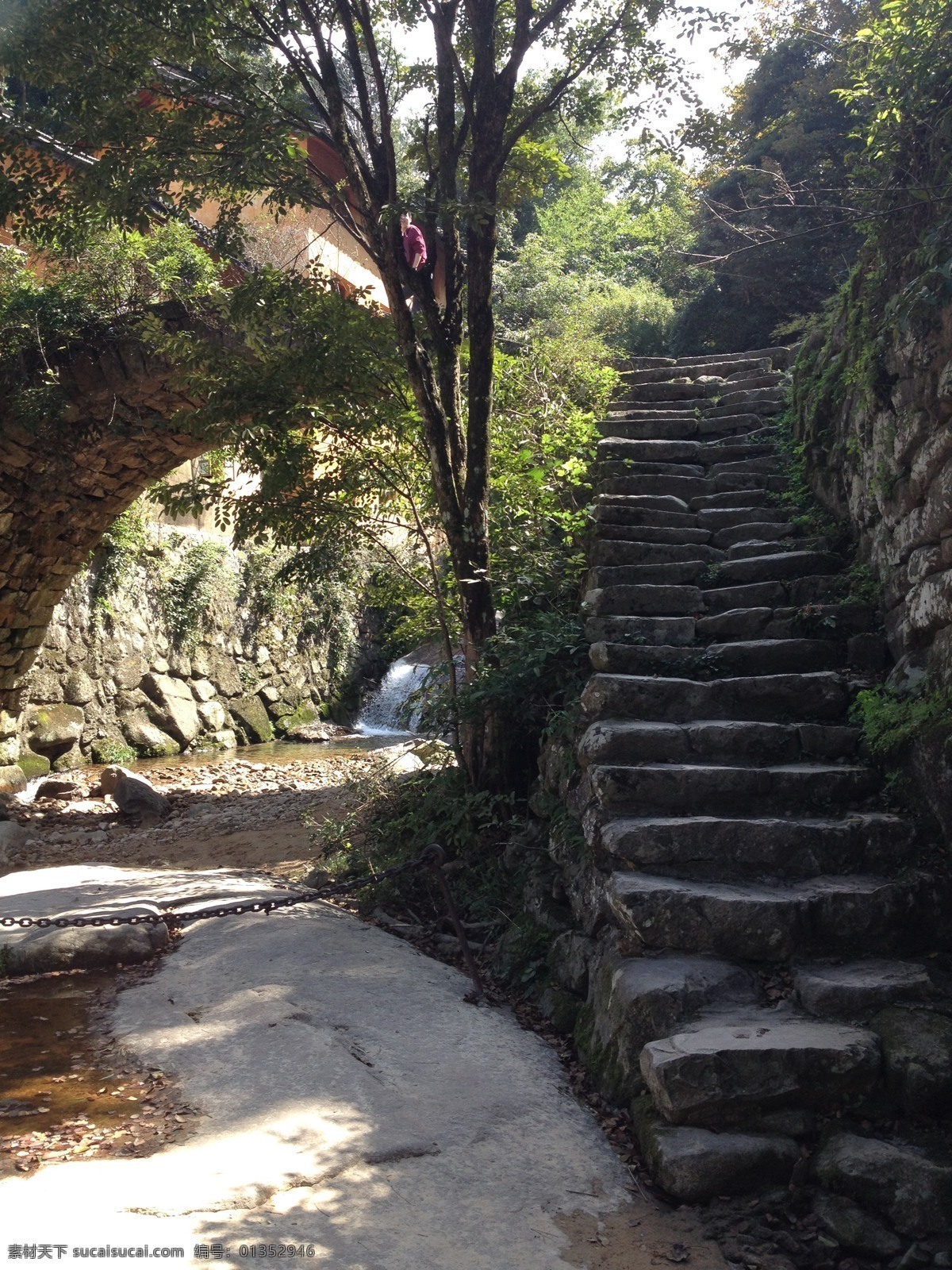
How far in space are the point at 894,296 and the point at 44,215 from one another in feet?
15.8

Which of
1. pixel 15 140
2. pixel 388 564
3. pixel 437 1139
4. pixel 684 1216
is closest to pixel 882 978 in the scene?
pixel 684 1216

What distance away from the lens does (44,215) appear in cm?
Result: 584

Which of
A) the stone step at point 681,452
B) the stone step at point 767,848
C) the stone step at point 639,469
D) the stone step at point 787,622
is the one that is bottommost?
the stone step at point 767,848

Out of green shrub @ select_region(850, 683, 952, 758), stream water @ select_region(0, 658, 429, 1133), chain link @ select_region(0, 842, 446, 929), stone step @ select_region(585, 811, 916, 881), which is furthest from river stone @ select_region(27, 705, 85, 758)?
green shrub @ select_region(850, 683, 952, 758)

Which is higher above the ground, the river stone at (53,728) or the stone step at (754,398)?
the stone step at (754,398)

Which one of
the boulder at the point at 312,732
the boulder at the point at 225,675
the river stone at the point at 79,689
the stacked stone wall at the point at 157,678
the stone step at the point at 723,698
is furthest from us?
the boulder at the point at 312,732

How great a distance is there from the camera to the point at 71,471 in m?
8.82

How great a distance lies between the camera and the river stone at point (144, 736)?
36.2ft

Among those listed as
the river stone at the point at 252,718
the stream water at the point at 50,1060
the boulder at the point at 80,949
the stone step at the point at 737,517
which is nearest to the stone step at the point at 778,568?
the stone step at the point at 737,517

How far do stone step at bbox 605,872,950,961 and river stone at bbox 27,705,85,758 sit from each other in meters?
8.37

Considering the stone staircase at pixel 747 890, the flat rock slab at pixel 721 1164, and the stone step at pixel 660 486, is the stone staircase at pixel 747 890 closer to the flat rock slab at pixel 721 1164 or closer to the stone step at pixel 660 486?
the flat rock slab at pixel 721 1164

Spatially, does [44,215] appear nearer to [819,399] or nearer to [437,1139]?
[819,399]

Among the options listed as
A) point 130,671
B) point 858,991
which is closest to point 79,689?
point 130,671

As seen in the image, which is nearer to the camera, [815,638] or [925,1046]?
[925,1046]
